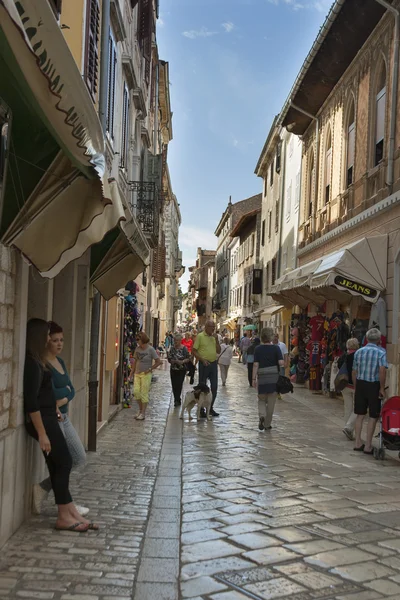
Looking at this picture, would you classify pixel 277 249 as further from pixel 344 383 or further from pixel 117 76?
pixel 344 383

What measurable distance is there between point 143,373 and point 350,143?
31.0 ft

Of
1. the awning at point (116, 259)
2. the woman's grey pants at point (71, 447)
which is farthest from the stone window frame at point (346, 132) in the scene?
the woman's grey pants at point (71, 447)

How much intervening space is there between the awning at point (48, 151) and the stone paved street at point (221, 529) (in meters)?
2.17

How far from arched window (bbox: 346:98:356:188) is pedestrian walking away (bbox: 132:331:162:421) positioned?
319 inches

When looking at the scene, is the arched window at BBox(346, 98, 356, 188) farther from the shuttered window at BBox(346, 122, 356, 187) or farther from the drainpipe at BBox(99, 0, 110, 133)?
the drainpipe at BBox(99, 0, 110, 133)

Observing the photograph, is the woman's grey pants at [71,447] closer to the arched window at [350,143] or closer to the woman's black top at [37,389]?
the woman's black top at [37,389]

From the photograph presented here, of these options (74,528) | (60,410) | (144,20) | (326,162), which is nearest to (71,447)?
(60,410)

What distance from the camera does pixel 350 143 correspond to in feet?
60.4

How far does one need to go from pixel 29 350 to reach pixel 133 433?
568cm

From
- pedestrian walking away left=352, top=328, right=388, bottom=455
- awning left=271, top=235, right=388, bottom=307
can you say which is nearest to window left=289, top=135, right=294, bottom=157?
awning left=271, top=235, right=388, bottom=307

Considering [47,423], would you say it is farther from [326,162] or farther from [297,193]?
[297,193]

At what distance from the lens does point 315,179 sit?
23062mm

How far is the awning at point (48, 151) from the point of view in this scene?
3.35 metres

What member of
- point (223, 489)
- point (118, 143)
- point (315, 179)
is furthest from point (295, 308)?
point (223, 489)
